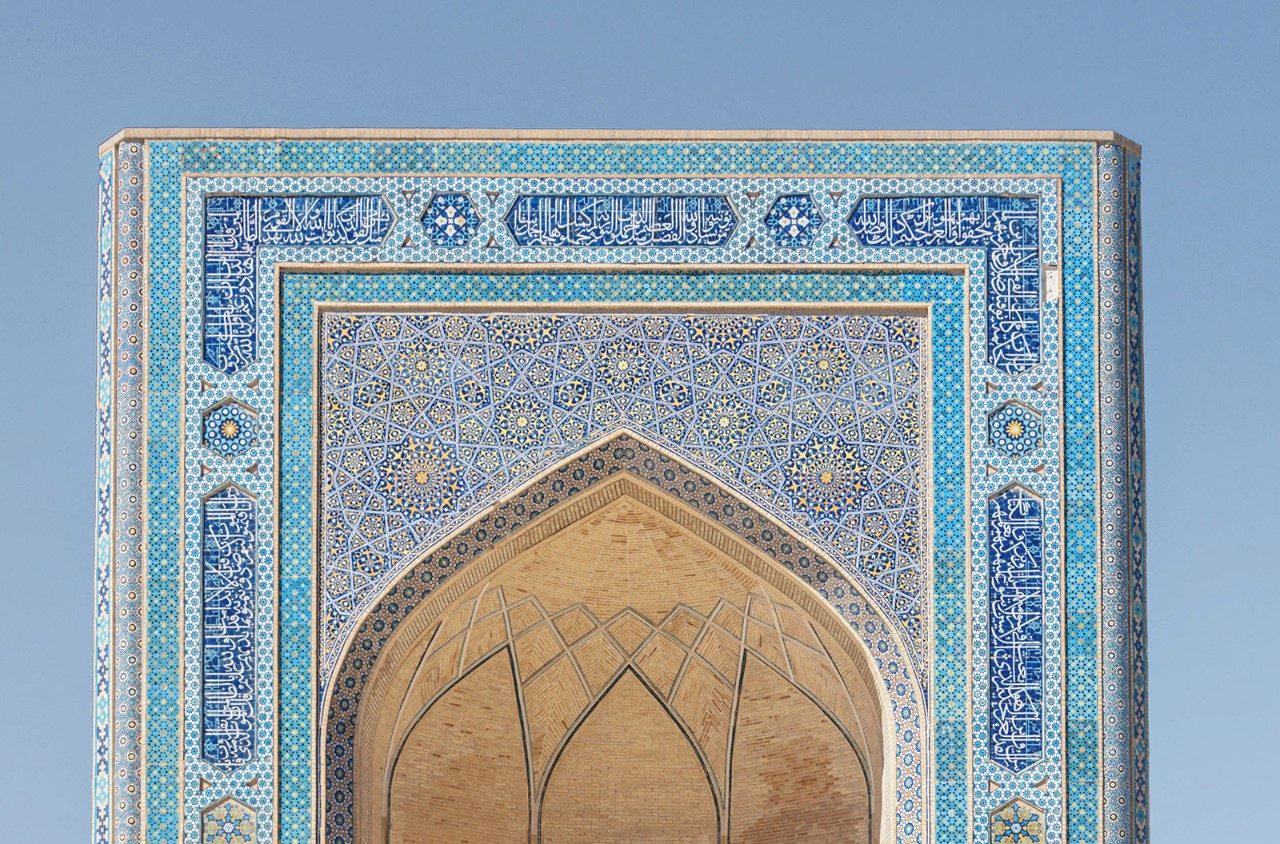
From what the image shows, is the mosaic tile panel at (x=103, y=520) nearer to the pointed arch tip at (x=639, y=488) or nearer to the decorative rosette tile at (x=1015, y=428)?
the pointed arch tip at (x=639, y=488)

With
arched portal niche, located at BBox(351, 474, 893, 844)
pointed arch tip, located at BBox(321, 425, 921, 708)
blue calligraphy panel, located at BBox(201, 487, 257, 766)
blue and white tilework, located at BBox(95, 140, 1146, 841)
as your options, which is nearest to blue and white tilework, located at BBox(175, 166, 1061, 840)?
blue and white tilework, located at BBox(95, 140, 1146, 841)

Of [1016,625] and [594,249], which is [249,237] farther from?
[1016,625]

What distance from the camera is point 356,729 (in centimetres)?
1118

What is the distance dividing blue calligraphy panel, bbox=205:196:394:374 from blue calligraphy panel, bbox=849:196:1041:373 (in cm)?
180

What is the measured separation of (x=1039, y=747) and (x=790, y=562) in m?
1.11

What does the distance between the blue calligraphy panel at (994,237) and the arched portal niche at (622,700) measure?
120 cm

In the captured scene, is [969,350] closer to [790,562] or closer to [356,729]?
[790,562]

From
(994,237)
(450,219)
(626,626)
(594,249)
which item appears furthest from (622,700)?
(994,237)

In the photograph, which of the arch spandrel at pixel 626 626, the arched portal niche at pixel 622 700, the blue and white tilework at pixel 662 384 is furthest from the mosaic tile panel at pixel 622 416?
the arched portal niche at pixel 622 700

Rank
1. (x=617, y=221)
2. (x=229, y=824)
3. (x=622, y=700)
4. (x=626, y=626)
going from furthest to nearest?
(x=622, y=700)
(x=626, y=626)
(x=617, y=221)
(x=229, y=824)

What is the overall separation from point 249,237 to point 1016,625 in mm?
3115

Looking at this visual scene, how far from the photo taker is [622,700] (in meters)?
12.3

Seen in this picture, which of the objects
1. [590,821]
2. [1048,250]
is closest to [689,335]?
[1048,250]

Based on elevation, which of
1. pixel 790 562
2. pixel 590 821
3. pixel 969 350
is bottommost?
pixel 590 821
